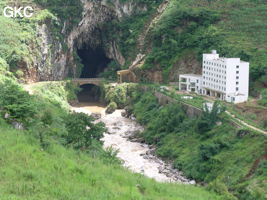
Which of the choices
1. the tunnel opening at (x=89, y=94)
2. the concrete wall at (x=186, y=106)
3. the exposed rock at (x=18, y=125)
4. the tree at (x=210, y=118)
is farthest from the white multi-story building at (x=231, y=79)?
the exposed rock at (x=18, y=125)

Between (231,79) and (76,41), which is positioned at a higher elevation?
(76,41)

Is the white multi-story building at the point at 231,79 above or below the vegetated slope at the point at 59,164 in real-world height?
above

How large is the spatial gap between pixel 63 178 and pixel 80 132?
9968 mm

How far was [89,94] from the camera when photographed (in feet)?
261

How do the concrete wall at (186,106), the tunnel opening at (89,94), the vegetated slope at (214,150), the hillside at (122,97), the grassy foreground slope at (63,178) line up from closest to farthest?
1. the grassy foreground slope at (63,178)
2. the hillside at (122,97)
3. the vegetated slope at (214,150)
4. the concrete wall at (186,106)
5. the tunnel opening at (89,94)

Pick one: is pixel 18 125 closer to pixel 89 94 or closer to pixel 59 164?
pixel 59 164

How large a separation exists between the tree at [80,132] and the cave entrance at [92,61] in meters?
47.7

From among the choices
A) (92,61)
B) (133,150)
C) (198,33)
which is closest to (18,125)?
(133,150)

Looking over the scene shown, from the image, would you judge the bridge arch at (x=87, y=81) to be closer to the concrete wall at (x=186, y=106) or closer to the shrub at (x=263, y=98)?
the concrete wall at (x=186, y=106)

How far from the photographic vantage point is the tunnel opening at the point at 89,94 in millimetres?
76188

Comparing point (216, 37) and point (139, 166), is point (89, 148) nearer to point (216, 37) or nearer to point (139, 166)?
point (139, 166)

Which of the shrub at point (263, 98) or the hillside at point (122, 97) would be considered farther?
the shrub at point (263, 98)

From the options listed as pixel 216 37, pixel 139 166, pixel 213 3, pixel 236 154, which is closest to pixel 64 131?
pixel 139 166

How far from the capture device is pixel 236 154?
40469mm
